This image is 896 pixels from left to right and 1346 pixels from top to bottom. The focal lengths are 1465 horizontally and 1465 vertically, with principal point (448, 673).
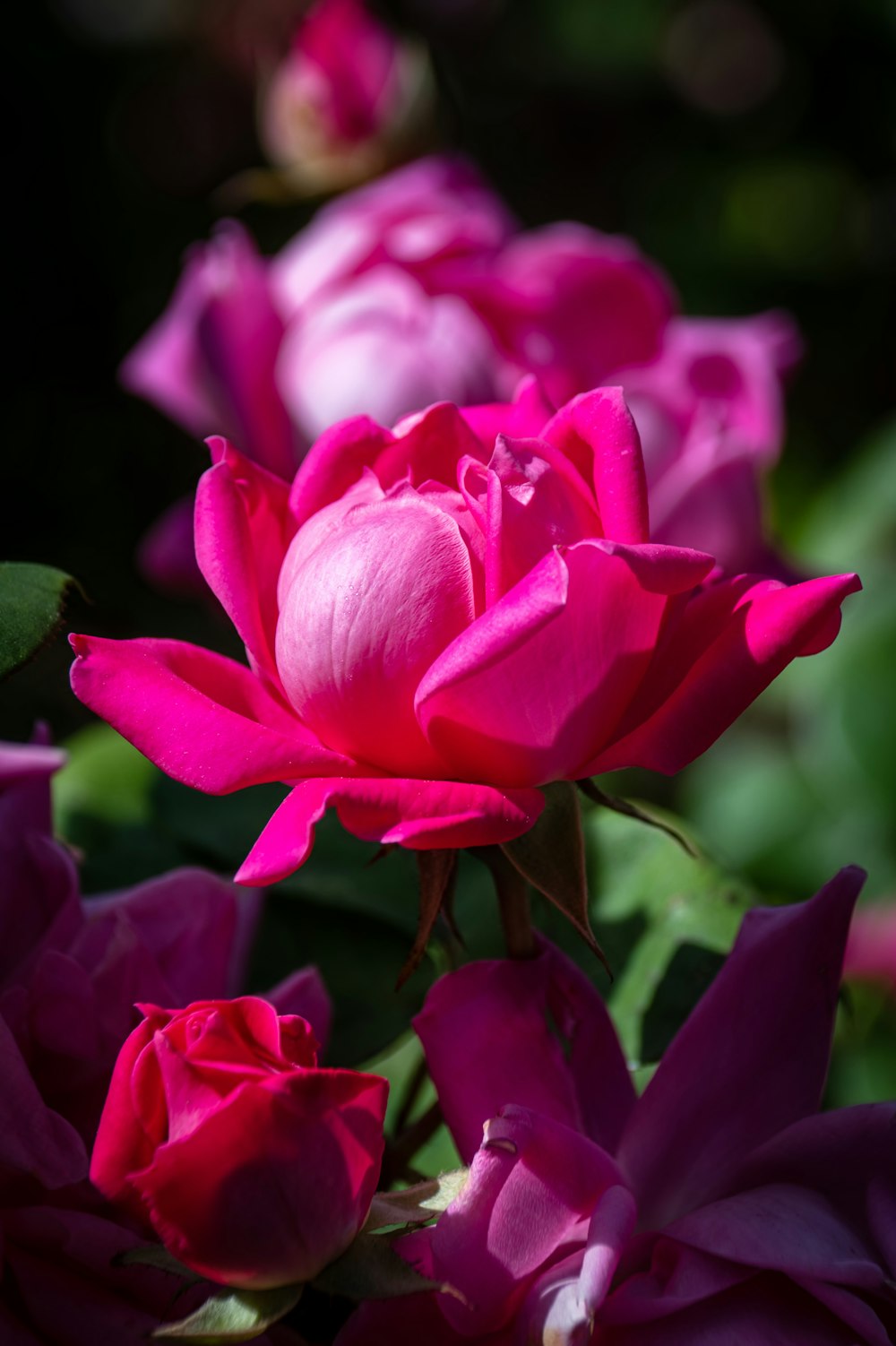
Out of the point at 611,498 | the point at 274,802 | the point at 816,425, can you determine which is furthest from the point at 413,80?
the point at 816,425

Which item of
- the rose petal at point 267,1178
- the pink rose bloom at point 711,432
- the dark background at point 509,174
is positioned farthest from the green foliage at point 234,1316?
Result: the dark background at point 509,174

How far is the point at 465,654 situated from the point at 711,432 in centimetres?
34

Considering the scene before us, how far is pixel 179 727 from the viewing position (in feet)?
0.88

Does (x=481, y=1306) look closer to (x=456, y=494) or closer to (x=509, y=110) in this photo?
(x=456, y=494)

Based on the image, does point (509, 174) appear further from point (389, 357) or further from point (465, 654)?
point (465, 654)

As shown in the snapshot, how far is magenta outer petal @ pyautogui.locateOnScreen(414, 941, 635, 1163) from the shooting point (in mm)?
290

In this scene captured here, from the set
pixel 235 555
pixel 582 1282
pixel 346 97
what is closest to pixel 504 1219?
pixel 582 1282

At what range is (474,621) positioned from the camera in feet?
0.87

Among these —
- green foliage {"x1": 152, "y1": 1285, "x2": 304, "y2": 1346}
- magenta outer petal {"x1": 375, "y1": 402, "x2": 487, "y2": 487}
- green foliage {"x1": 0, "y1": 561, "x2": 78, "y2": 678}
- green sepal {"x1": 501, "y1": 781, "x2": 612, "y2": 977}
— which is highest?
magenta outer petal {"x1": 375, "y1": 402, "x2": 487, "y2": 487}

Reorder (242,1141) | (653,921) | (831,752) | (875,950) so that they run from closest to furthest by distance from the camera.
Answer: (242,1141) < (653,921) < (875,950) < (831,752)

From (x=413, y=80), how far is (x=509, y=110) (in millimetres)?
859

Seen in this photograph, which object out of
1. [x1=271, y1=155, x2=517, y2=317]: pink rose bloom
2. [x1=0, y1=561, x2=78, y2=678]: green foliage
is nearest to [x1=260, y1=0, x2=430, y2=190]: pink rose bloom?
[x1=271, y1=155, x2=517, y2=317]: pink rose bloom

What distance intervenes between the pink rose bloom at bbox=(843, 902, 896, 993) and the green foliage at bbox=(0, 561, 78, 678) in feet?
2.42

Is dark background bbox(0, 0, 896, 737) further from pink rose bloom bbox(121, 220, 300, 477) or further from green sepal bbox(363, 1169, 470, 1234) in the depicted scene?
green sepal bbox(363, 1169, 470, 1234)
